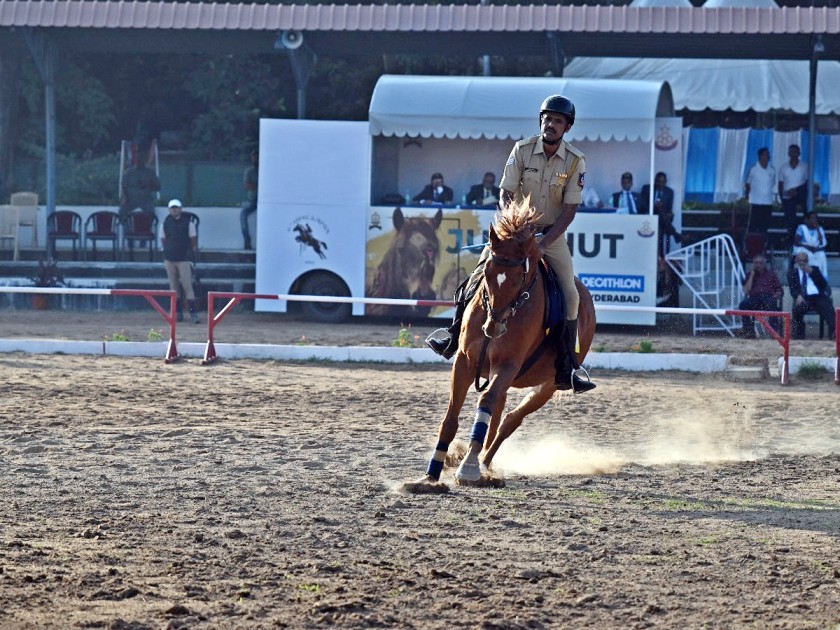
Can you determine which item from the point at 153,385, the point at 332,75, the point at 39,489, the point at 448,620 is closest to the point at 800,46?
the point at 332,75

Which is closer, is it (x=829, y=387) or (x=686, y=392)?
(x=686, y=392)

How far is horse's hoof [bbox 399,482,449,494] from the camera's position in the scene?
8414mm

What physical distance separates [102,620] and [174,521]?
2078 millimetres

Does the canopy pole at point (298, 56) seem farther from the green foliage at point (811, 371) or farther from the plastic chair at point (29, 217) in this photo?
the green foliage at point (811, 371)

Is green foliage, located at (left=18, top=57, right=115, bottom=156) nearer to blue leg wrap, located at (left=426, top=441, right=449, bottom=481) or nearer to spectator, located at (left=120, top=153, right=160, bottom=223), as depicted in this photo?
spectator, located at (left=120, top=153, right=160, bottom=223)

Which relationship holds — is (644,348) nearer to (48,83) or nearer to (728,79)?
(728,79)

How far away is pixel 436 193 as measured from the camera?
2212 cm

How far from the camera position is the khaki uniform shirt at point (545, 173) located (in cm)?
909

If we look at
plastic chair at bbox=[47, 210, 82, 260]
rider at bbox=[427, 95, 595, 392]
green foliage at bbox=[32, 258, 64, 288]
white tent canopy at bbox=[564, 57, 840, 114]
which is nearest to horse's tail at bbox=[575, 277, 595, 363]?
rider at bbox=[427, 95, 595, 392]

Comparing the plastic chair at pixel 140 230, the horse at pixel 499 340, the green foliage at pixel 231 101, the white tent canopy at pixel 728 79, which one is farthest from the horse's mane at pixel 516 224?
the green foliage at pixel 231 101

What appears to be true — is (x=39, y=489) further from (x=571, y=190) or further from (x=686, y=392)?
(x=686, y=392)

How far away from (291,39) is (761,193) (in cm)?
901

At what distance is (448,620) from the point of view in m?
5.43

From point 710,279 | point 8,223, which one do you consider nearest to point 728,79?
point 710,279
